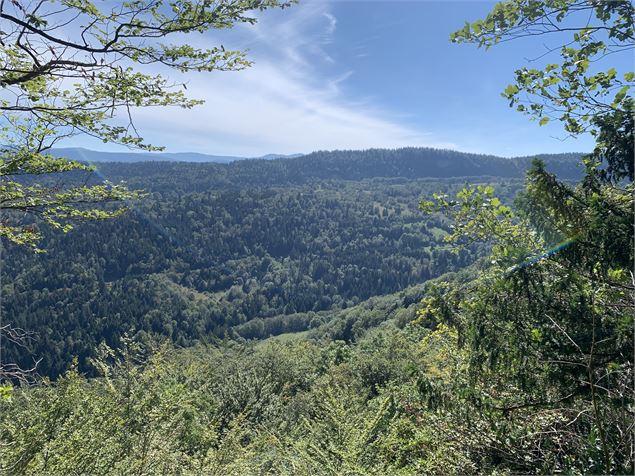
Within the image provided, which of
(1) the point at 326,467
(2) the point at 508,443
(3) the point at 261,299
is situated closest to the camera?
(2) the point at 508,443

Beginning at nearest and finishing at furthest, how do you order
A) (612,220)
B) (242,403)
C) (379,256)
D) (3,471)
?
1. (612,220)
2. (3,471)
3. (242,403)
4. (379,256)

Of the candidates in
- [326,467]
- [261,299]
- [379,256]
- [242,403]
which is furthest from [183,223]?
[326,467]

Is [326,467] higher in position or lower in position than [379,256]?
higher

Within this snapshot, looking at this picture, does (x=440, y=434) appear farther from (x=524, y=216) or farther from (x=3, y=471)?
(x=3, y=471)

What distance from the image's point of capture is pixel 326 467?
6.05 meters

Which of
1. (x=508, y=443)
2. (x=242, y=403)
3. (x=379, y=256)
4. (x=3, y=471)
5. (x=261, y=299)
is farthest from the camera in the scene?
(x=379, y=256)

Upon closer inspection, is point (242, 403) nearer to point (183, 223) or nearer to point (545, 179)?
point (545, 179)

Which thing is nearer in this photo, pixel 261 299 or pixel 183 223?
pixel 261 299

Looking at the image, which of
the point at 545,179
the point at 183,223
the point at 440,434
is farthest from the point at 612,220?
the point at 183,223

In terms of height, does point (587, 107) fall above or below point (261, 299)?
above

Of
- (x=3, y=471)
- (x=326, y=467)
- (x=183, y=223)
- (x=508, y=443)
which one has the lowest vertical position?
(x=183, y=223)

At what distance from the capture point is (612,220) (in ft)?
12.1

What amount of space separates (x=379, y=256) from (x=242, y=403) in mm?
172837

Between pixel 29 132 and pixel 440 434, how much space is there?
732cm
